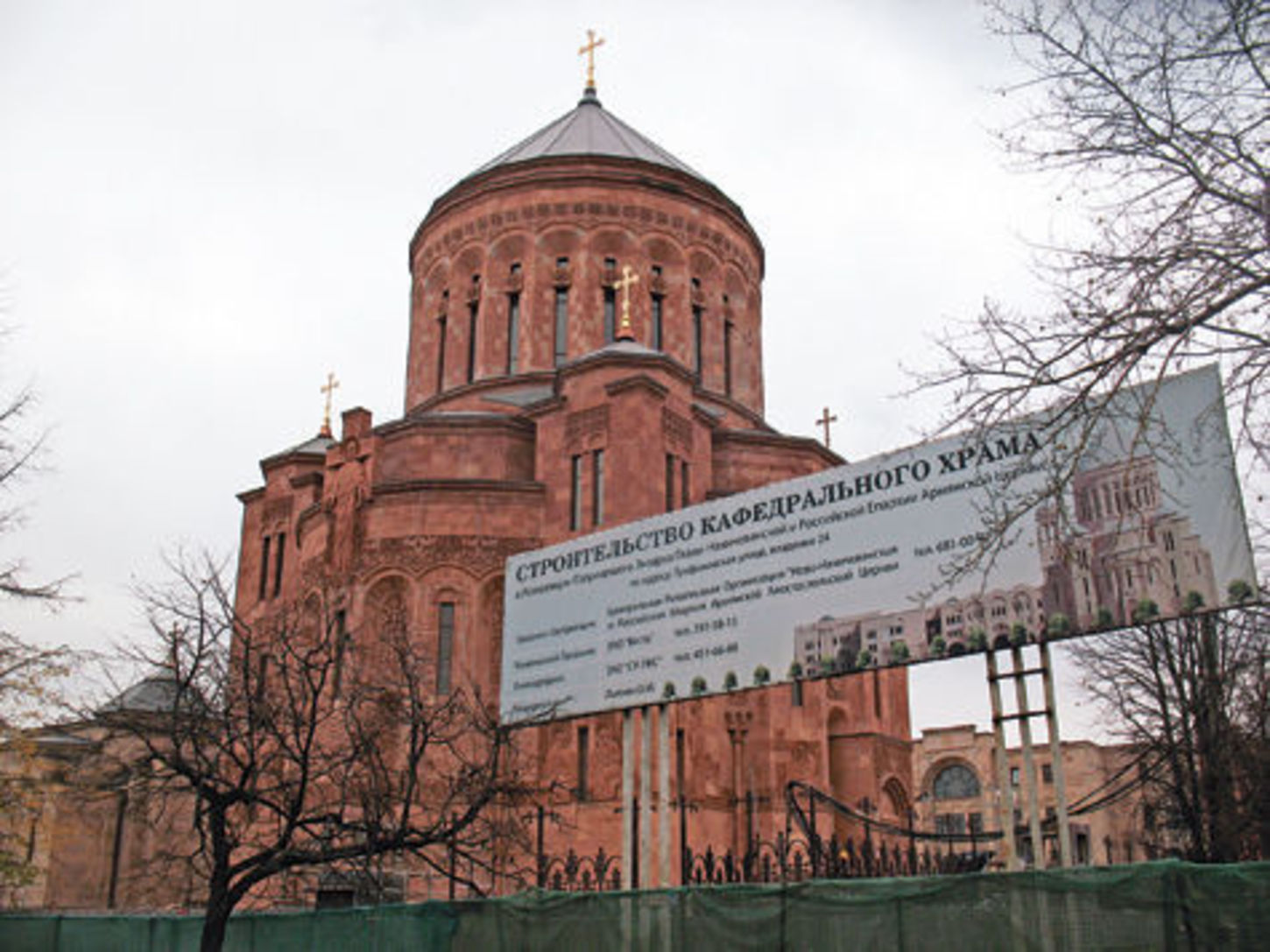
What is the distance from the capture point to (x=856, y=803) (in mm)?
26156

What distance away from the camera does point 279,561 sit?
30.6m

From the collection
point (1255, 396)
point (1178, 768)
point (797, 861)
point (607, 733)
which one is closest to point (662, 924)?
point (797, 861)

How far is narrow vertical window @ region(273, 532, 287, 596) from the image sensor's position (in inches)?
1187

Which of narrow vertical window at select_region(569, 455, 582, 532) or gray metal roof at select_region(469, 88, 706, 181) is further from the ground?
gray metal roof at select_region(469, 88, 706, 181)

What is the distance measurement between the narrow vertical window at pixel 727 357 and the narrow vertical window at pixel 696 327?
29.6 inches

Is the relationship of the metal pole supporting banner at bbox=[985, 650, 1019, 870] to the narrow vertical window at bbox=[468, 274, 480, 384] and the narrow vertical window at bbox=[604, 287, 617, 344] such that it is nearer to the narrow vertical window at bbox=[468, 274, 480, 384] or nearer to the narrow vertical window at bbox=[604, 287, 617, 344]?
the narrow vertical window at bbox=[604, 287, 617, 344]

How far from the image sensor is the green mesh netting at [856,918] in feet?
27.8

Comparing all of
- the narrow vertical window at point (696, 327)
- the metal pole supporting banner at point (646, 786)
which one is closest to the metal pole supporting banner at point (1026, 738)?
the metal pole supporting banner at point (646, 786)

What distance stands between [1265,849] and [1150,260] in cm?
1618

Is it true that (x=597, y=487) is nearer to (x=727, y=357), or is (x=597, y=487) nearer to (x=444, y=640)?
(x=444, y=640)

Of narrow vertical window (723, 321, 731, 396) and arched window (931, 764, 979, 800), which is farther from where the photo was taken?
arched window (931, 764, 979, 800)

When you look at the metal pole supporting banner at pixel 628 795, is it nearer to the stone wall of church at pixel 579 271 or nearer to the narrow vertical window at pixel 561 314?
the stone wall of church at pixel 579 271

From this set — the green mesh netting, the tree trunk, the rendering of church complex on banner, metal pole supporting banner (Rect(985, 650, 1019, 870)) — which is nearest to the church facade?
the rendering of church complex on banner

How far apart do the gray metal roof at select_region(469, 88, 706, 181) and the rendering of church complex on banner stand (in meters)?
16.1
